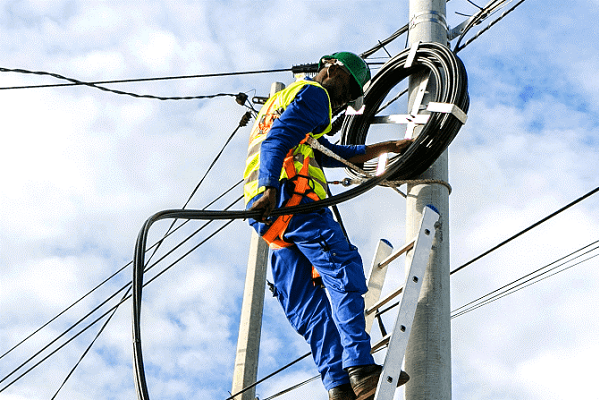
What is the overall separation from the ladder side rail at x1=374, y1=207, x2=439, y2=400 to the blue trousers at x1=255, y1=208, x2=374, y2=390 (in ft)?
0.40

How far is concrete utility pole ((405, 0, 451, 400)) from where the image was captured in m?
3.55

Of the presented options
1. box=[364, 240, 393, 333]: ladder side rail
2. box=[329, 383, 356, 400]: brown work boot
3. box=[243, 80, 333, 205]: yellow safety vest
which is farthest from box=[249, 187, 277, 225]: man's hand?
box=[364, 240, 393, 333]: ladder side rail

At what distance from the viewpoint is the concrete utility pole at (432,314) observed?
3.55 metres

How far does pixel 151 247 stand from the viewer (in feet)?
26.4

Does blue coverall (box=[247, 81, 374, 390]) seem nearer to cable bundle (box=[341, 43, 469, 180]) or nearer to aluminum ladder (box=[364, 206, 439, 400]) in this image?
aluminum ladder (box=[364, 206, 439, 400])

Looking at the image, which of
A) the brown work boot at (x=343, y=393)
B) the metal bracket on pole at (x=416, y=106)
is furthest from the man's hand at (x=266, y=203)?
the metal bracket on pole at (x=416, y=106)

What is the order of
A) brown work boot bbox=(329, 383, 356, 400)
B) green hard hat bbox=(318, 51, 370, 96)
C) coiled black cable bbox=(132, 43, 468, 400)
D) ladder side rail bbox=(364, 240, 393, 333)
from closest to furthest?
coiled black cable bbox=(132, 43, 468, 400) → brown work boot bbox=(329, 383, 356, 400) → green hard hat bbox=(318, 51, 370, 96) → ladder side rail bbox=(364, 240, 393, 333)

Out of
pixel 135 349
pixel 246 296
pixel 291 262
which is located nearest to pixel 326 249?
pixel 291 262

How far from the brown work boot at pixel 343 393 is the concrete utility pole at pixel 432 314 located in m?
0.33

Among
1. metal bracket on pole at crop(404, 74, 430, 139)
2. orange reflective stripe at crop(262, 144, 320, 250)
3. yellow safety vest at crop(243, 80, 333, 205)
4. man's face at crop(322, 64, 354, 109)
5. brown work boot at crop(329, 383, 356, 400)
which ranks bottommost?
brown work boot at crop(329, 383, 356, 400)

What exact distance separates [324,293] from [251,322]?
2.99 metres

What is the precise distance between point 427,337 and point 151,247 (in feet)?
16.3

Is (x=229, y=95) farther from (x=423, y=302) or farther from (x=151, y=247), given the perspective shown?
(x=423, y=302)

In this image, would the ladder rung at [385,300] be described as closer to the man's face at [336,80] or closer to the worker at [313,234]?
the worker at [313,234]
